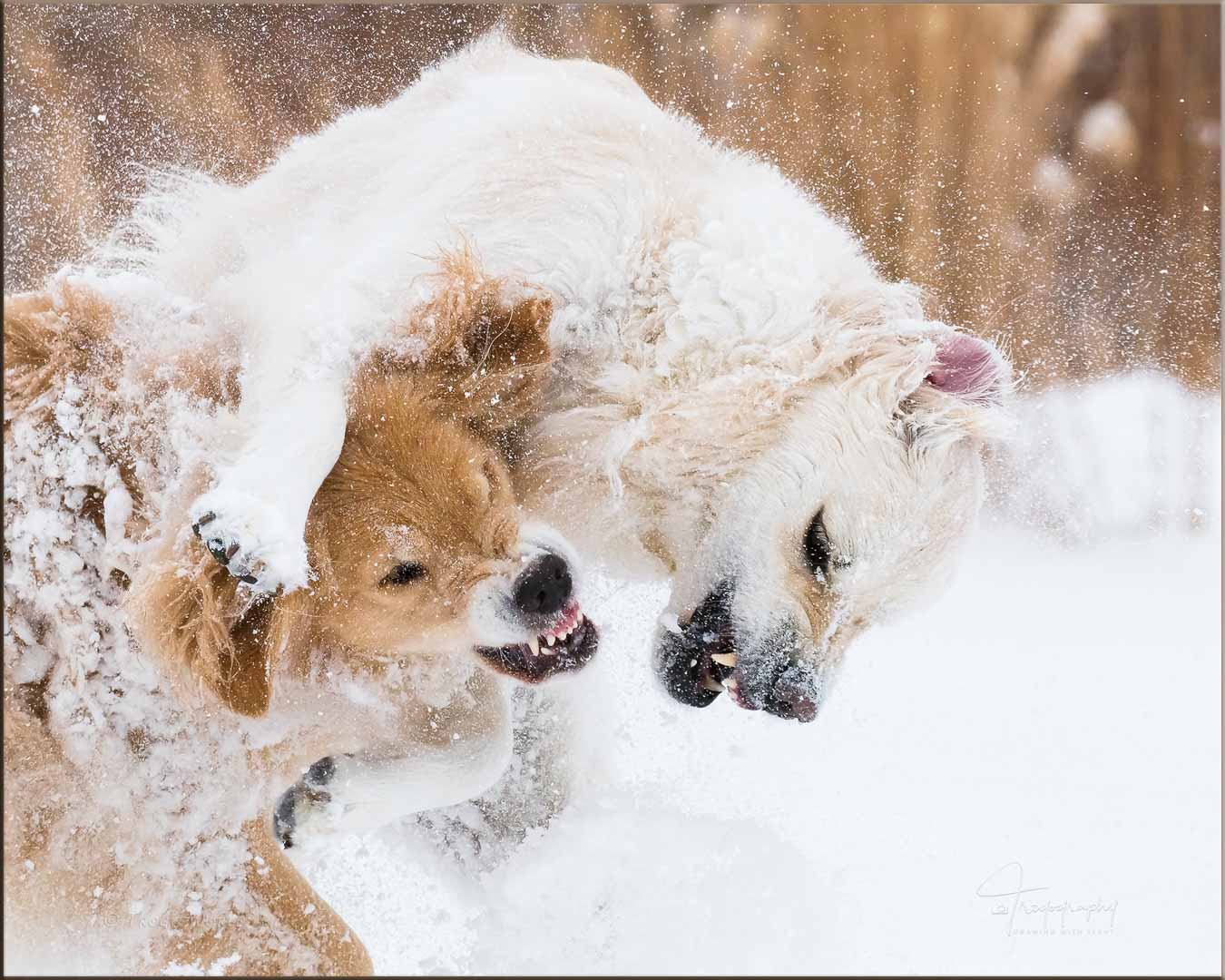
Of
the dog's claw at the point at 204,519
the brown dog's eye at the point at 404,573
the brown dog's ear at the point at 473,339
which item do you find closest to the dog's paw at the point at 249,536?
the dog's claw at the point at 204,519

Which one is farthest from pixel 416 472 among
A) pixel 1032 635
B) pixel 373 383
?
pixel 1032 635

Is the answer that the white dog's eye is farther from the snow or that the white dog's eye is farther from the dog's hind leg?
the dog's hind leg

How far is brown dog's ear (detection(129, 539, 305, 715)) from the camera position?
1.59 metres

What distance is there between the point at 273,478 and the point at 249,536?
12cm

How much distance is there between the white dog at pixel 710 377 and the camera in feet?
6.15

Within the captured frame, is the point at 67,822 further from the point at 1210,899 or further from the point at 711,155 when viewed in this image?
the point at 1210,899

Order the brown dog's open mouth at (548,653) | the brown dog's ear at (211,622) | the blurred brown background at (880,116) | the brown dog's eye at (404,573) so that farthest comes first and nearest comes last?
the blurred brown background at (880,116) → the brown dog's open mouth at (548,653) → the brown dog's eye at (404,573) → the brown dog's ear at (211,622)

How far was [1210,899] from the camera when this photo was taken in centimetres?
213

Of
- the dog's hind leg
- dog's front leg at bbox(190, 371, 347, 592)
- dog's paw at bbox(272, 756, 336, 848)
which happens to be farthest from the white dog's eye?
the dog's hind leg

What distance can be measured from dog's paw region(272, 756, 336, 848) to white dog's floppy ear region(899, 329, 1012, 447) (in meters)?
1.46

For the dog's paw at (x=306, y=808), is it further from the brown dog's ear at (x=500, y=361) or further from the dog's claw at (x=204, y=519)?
the brown dog's ear at (x=500, y=361)

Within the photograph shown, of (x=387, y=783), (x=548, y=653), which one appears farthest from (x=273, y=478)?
(x=387, y=783)

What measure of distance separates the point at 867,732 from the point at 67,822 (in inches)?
70.8

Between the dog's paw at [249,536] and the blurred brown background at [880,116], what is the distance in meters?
0.92
